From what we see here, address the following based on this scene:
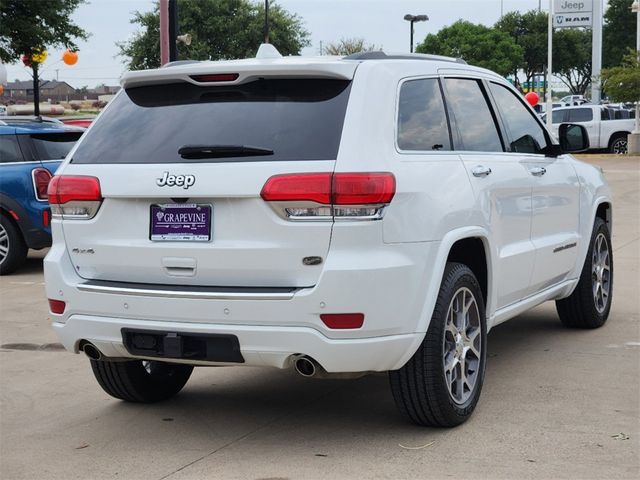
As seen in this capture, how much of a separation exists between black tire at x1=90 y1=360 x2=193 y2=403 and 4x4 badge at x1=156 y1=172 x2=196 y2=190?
121 centimetres

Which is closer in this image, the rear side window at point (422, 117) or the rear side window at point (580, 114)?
the rear side window at point (422, 117)

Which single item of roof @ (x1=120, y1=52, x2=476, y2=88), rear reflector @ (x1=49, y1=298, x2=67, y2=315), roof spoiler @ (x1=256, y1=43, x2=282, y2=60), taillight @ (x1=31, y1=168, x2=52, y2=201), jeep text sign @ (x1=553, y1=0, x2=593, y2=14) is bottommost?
rear reflector @ (x1=49, y1=298, x2=67, y2=315)

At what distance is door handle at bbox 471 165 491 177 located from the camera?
559 centimetres

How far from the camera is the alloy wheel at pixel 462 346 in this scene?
208 inches

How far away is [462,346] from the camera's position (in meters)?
5.42

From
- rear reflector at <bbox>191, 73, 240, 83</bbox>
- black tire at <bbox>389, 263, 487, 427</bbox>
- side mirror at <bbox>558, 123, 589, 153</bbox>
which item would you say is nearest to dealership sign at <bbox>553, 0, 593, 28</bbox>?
side mirror at <bbox>558, 123, 589, 153</bbox>

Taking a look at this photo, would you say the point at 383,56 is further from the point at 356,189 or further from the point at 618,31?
the point at 618,31

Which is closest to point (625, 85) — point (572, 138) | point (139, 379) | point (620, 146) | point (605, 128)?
point (605, 128)

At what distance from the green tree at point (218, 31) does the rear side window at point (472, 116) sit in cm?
5745

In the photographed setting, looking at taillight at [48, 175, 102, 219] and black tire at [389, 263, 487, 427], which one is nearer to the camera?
black tire at [389, 263, 487, 427]

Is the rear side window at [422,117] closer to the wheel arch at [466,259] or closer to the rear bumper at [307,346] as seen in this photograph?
the wheel arch at [466,259]

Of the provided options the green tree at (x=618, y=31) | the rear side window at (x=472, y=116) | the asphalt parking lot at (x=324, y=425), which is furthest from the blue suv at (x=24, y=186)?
the green tree at (x=618, y=31)

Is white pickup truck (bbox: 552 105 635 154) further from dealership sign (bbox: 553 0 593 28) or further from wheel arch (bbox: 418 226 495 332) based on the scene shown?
wheel arch (bbox: 418 226 495 332)

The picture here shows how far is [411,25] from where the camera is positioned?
60.2m
